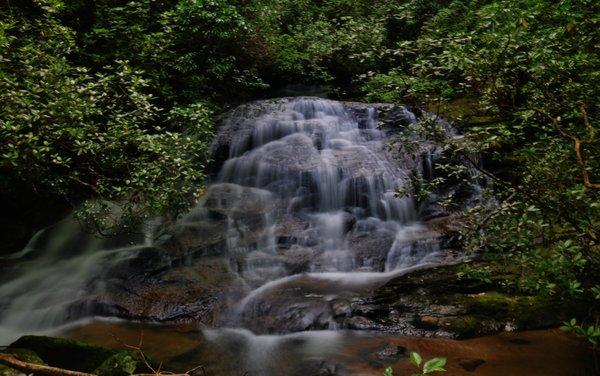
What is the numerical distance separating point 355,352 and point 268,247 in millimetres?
3849

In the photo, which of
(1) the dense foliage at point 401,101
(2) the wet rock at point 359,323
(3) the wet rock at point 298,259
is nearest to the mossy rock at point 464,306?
(2) the wet rock at point 359,323

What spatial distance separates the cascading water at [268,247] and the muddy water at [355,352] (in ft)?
0.79

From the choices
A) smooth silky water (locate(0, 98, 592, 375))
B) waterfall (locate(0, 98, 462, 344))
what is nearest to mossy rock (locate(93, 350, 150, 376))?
smooth silky water (locate(0, 98, 592, 375))

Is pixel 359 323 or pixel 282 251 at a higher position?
pixel 282 251

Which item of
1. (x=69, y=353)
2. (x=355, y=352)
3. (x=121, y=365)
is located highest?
(x=121, y=365)

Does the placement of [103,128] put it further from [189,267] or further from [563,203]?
[563,203]

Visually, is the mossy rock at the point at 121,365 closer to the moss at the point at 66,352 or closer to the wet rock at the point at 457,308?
the moss at the point at 66,352

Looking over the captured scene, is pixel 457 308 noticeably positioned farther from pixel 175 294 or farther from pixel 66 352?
pixel 66 352

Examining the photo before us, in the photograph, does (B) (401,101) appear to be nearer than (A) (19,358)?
No

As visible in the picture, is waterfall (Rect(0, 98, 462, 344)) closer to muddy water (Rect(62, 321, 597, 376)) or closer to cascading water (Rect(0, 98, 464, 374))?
cascading water (Rect(0, 98, 464, 374))

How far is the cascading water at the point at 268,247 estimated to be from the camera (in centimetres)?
708

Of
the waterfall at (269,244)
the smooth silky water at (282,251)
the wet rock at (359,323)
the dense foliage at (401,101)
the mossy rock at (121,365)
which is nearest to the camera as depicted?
the mossy rock at (121,365)

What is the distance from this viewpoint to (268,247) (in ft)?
29.1

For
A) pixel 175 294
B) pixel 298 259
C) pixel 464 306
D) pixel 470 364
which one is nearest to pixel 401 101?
pixel 464 306
